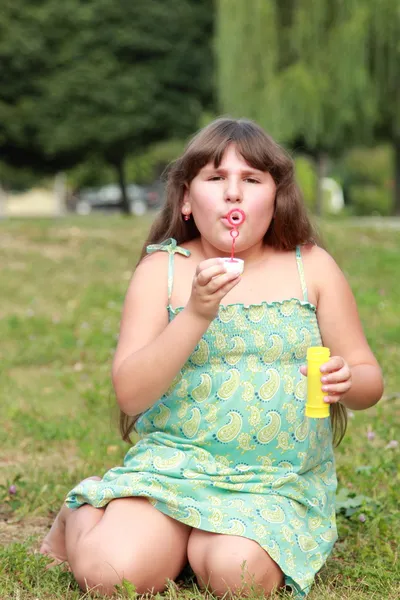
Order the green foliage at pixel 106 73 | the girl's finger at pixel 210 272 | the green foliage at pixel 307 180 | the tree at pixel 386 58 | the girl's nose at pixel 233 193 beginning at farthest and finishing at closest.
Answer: the green foliage at pixel 307 180 → the green foliage at pixel 106 73 → the tree at pixel 386 58 → the girl's nose at pixel 233 193 → the girl's finger at pixel 210 272

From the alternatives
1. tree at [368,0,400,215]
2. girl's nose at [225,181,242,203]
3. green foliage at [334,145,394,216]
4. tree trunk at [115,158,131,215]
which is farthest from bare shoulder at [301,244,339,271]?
green foliage at [334,145,394,216]

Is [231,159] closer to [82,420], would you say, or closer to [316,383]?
[316,383]

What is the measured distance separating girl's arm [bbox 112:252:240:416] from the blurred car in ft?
132

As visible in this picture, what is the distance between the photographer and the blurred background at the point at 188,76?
14852 millimetres

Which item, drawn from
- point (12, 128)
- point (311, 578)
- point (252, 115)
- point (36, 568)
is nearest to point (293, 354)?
point (311, 578)

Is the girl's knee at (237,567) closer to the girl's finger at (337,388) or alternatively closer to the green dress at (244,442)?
the green dress at (244,442)

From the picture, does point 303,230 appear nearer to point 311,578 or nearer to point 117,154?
point 311,578

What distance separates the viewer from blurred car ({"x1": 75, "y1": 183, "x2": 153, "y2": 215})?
1724 inches

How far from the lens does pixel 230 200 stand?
2580 mm

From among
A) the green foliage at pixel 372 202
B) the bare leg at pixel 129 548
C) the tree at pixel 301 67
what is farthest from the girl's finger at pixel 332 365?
the green foliage at pixel 372 202

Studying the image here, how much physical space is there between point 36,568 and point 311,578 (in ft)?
2.44

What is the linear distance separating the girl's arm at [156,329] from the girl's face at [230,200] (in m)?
0.19

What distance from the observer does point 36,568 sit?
8.48 ft

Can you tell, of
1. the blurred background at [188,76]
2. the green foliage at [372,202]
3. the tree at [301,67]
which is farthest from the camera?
the green foliage at [372,202]
